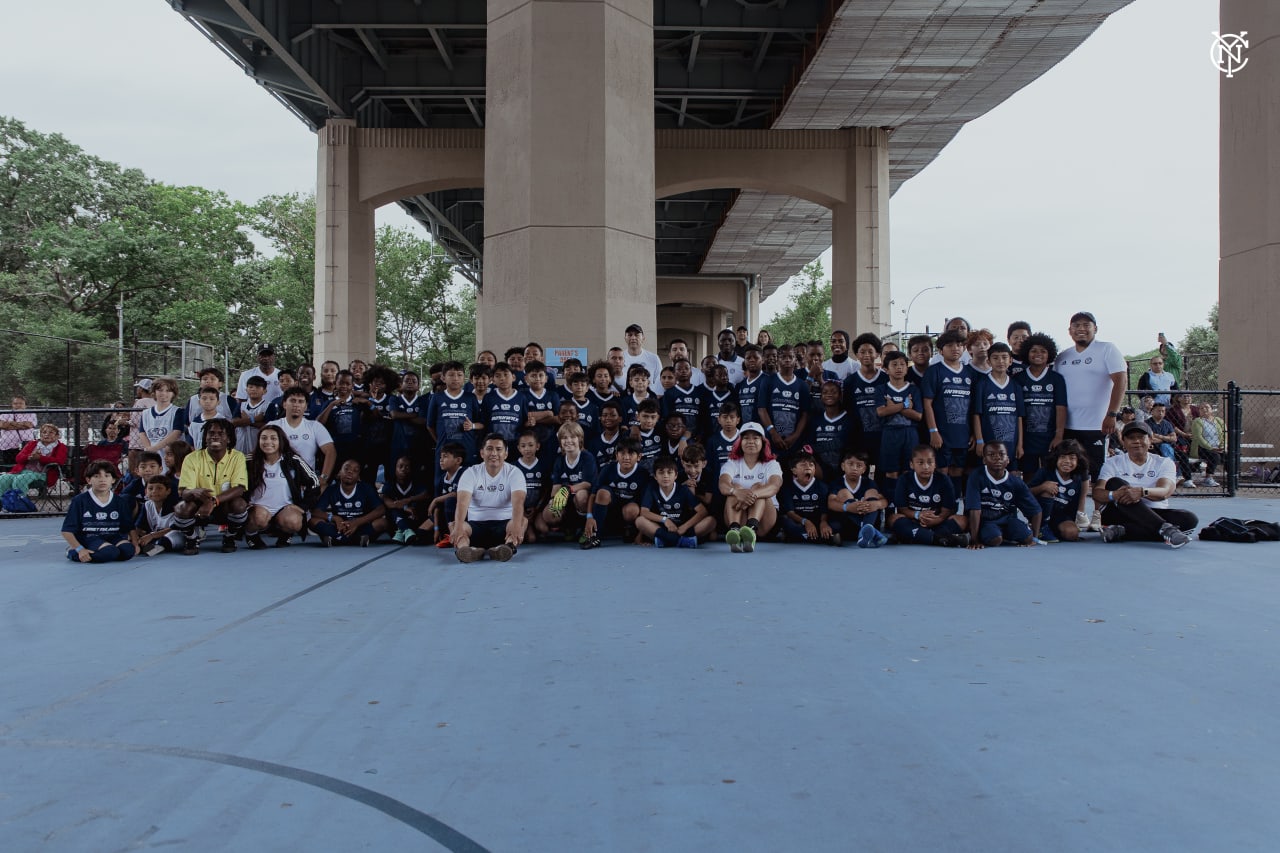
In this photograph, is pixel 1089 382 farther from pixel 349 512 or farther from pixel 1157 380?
pixel 1157 380

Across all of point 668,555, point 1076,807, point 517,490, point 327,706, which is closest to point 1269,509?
point 668,555

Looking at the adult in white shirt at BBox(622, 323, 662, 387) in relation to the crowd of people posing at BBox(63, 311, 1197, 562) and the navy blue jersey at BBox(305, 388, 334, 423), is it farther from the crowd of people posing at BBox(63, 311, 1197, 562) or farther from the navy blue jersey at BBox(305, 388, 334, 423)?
the navy blue jersey at BBox(305, 388, 334, 423)

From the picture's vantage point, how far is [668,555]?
27.2ft

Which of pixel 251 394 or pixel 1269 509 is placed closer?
pixel 251 394

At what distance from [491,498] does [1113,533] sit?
611 cm

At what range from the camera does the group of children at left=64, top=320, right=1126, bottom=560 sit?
881cm

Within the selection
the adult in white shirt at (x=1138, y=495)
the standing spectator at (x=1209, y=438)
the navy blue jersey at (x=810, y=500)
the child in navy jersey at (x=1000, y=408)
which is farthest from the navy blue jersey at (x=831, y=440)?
the standing spectator at (x=1209, y=438)

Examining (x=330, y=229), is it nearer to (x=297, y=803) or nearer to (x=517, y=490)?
(x=517, y=490)

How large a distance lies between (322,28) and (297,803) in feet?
69.0

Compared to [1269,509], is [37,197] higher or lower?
higher

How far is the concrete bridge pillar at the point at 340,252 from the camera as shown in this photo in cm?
2350

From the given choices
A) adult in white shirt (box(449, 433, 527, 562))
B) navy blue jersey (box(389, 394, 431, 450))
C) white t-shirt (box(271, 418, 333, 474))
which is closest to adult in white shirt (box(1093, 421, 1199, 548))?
adult in white shirt (box(449, 433, 527, 562))

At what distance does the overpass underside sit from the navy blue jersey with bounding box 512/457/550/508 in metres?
3.76

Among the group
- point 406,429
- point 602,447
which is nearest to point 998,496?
point 602,447
